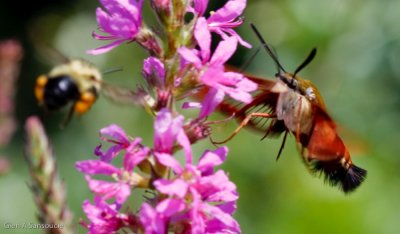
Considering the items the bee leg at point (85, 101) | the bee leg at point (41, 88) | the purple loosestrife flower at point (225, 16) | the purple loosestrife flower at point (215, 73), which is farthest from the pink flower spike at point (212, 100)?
the bee leg at point (41, 88)

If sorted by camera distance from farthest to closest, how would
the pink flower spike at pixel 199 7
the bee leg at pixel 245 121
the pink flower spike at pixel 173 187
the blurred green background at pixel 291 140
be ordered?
the blurred green background at pixel 291 140 → the bee leg at pixel 245 121 → the pink flower spike at pixel 199 7 → the pink flower spike at pixel 173 187

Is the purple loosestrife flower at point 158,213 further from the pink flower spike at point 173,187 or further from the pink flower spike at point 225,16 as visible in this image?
the pink flower spike at point 225,16

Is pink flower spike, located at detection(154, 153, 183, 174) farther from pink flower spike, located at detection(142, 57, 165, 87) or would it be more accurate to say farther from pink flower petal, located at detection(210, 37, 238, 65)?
pink flower petal, located at detection(210, 37, 238, 65)

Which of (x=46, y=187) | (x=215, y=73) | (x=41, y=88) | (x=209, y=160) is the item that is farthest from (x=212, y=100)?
(x=41, y=88)

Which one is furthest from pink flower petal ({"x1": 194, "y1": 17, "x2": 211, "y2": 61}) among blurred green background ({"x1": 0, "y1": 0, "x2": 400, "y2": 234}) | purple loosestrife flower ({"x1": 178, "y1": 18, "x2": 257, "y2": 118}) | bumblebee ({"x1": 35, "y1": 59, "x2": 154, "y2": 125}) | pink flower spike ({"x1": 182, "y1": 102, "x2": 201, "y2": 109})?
blurred green background ({"x1": 0, "y1": 0, "x2": 400, "y2": 234})

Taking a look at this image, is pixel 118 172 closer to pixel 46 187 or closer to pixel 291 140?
pixel 46 187

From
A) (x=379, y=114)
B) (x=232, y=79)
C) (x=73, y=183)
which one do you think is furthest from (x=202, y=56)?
(x=379, y=114)
